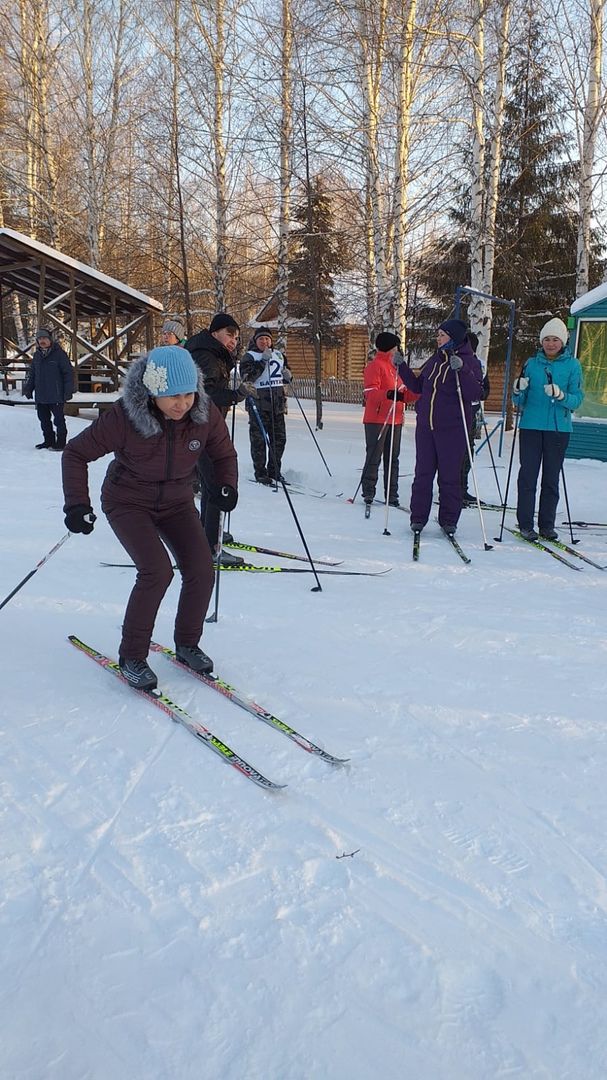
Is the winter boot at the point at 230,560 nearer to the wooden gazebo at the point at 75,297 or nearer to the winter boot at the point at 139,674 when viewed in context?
the winter boot at the point at 139,674

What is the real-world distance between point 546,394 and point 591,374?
6354mm

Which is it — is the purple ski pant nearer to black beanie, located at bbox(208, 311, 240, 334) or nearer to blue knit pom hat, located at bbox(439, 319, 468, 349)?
blue knit pom hat, located at bbox(439, 319, 468, 349)

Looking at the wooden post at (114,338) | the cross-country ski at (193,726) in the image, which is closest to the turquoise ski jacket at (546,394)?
the cross-country ski at (193,726)

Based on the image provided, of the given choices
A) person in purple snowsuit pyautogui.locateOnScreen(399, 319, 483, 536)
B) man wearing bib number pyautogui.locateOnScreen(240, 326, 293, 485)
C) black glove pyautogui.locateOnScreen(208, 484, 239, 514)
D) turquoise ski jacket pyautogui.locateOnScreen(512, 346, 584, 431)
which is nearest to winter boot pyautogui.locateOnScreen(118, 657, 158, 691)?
black glove pyautogui.locateOnScreen(208, 484, 239, 514)

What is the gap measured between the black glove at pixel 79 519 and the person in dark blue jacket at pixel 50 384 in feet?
25.8

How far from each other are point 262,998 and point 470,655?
259cm

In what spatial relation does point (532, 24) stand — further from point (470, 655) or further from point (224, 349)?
point (470, 655)

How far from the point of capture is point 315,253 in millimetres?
17516

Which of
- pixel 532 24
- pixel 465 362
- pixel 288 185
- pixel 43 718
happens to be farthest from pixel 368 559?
pixel 288 185

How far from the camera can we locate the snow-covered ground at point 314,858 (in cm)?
174

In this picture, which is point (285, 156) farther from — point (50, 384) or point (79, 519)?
point (79, 519)

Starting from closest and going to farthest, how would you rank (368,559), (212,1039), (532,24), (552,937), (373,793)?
1. (212,1039)
2. (552,937)
3. (373,793)
4. (368,559)
5. (532,24)

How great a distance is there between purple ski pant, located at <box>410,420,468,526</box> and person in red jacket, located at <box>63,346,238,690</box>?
314cm

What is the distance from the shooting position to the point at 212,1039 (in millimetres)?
1723
